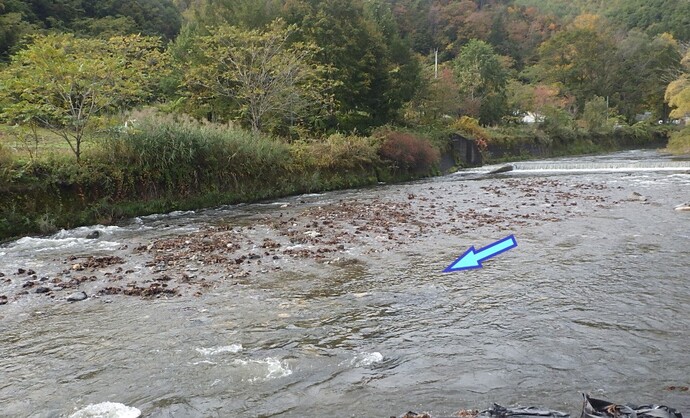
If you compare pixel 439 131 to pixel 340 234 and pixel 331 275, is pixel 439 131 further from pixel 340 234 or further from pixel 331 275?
pixel 331 275

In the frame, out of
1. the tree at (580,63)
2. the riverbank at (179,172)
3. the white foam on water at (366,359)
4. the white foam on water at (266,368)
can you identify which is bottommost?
the white foam on water at (366,359)

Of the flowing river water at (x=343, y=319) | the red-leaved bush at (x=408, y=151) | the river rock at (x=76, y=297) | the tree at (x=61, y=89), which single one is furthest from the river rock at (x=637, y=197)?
the tree at (x=61, y=89)

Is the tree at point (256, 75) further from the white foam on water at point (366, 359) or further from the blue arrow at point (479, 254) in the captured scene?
the white foam on water at point (366, 359)

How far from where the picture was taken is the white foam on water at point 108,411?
4215 mm

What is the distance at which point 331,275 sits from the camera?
27.1ft

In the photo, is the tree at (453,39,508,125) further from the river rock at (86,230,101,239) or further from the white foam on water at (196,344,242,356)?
the white foam on water at (196,344,242,356)

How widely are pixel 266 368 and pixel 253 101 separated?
687 inches

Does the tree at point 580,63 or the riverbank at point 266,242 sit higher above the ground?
the tree at point 580,63

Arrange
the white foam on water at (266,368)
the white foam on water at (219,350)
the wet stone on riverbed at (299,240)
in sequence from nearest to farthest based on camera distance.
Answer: the white foam on water at (266,368)
the white foam on water at (219,350)
the wet stone on riverbed at (299,240)

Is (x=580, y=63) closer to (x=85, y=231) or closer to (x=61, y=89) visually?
(x=61, y=89)

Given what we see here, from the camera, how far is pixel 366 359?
5.15 meters

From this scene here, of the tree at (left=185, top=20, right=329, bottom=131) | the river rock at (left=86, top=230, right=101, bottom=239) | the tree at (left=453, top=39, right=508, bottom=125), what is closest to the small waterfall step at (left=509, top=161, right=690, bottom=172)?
the tree at (left=453, top=39, right=508, bottom=125)

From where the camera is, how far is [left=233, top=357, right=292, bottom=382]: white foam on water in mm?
4852

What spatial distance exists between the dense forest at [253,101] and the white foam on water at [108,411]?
9070mm
